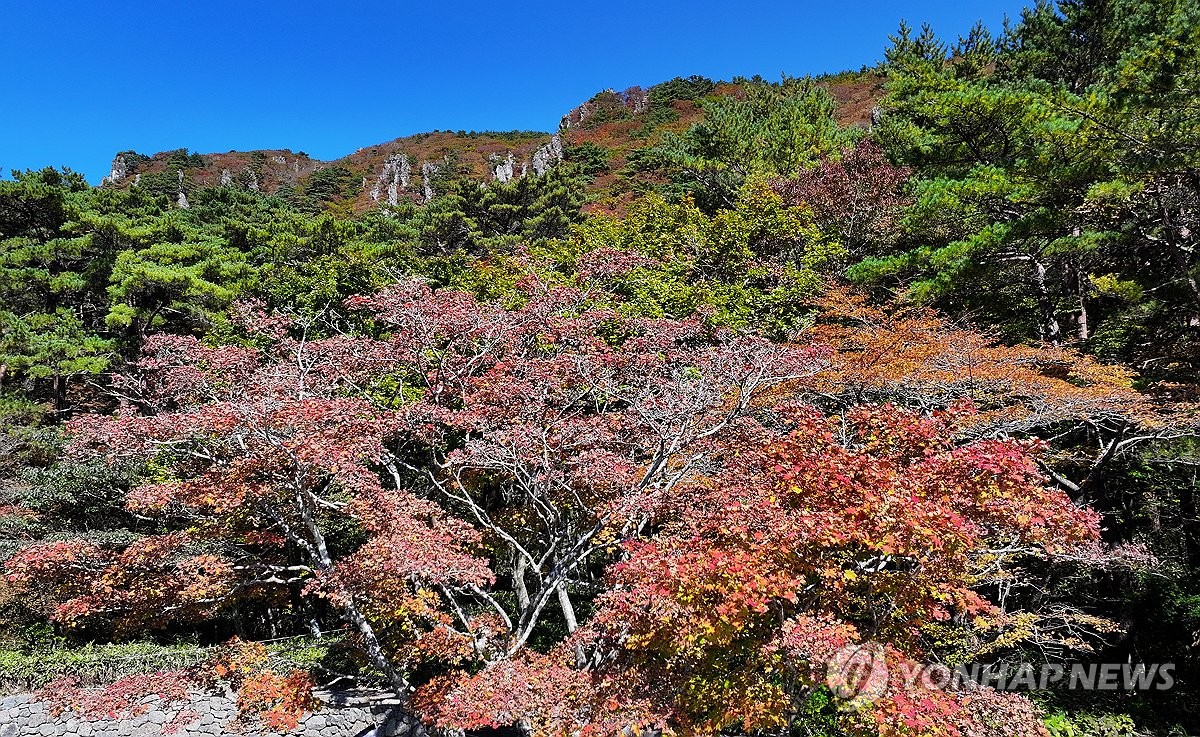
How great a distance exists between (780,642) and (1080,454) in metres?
8.68

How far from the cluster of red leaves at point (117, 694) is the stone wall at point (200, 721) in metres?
0.12

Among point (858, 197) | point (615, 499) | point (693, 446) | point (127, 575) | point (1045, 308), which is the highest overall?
point (858, 197)

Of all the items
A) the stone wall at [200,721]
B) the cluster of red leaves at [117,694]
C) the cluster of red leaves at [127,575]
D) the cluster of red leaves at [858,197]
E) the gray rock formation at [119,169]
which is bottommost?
the stone wall at [200,721]

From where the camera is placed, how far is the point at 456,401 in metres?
9.80

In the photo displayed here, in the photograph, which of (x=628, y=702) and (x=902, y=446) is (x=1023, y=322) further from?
(x=628, y=702)

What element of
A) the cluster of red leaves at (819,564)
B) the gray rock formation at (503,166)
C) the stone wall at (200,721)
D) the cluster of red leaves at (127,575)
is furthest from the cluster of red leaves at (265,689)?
the gray rock formation at (503,166)

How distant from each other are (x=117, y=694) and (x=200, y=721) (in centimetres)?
117

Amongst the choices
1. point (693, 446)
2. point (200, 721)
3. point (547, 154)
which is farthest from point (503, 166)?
point (200, 721)

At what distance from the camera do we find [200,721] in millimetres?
8383

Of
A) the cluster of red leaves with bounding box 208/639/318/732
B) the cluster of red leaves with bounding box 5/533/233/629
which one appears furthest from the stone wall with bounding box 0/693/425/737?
the cluster of red leaves with bounding box 5/533/233/629

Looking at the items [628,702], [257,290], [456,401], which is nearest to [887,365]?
[628,702]

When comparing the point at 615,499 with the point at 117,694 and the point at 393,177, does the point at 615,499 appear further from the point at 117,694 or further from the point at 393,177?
the point at 393,177

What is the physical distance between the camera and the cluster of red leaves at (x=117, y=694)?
318 inches

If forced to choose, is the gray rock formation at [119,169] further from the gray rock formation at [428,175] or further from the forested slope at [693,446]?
the forested slope at [693,446]
